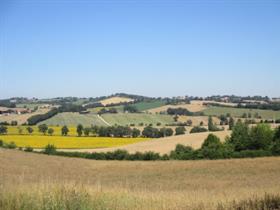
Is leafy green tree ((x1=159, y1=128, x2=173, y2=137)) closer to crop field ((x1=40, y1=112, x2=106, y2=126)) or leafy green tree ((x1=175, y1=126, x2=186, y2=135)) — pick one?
leafy green tree ((x1=175, y1=126, x2=186, y2=135))

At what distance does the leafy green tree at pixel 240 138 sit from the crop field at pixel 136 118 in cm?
4561

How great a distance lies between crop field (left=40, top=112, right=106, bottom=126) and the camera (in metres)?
103

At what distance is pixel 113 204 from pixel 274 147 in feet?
165

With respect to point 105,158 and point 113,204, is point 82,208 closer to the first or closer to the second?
point 113,204

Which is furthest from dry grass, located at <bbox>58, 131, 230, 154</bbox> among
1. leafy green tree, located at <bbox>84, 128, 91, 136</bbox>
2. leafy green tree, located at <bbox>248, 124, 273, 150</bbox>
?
leafy green tree, located at <bbox>84, 128, 91, 136</bbox>

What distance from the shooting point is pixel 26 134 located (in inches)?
3403

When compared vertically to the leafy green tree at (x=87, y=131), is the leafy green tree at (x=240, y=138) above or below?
above

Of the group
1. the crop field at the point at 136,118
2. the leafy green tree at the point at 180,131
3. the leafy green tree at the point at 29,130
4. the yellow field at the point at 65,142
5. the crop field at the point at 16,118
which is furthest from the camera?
the crop field at the point at 136,118

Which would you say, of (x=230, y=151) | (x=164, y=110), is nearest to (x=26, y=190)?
(x=230, y=151)

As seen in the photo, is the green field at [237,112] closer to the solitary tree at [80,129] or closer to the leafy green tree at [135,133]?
the leafy green tree at [135,133]

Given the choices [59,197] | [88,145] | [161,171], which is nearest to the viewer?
[59,197]

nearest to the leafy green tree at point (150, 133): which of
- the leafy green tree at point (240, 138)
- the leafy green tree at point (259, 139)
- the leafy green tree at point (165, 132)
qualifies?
the leafy green tree at point (165, 132)

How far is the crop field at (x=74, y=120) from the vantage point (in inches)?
4060

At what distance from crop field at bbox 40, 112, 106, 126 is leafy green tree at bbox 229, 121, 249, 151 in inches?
1805
